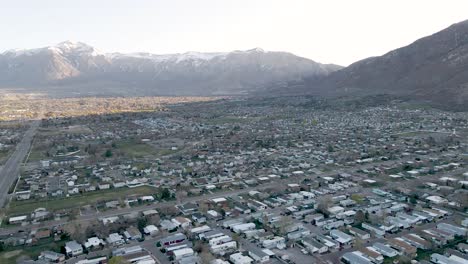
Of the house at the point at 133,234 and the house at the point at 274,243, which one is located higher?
the house at the point at 274,243

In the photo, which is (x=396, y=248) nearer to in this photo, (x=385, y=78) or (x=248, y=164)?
(x=248, y=164)

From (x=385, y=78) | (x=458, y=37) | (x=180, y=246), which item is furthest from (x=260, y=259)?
(x=458, y=37)

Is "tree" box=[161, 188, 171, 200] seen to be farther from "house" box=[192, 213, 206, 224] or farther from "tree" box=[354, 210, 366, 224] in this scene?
"tree" box=[354, 210, 366, 224]

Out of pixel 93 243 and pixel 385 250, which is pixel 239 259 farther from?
pixel 93 243

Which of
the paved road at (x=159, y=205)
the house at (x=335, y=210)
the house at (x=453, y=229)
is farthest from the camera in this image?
the house at (x=335, y=210)

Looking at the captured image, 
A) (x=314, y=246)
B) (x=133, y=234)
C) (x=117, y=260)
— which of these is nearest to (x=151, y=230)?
(x=133, y=234)

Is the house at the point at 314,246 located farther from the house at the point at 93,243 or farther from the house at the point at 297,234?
the house at the point at 93,243

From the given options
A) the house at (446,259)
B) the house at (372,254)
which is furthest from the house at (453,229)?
the house at (372,254)

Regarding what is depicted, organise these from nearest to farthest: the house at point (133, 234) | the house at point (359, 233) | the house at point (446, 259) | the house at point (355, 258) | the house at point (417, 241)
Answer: the house at point (446, 259), the house at point (355, 258), the house at point (417, 241), the house at point (359, 233), the house at point (133, 234)
